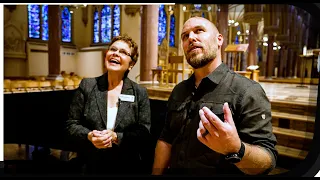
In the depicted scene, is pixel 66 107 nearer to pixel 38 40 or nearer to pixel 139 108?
pixel 139 108

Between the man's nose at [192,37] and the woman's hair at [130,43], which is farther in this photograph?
the woman's hair at [130,43]

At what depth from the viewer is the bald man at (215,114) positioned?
0.84 metres

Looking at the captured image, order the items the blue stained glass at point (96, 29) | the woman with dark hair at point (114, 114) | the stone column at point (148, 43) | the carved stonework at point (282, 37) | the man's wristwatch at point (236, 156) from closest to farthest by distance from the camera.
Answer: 1. the man's wristwatch at point (236, 156)
2. the woman with dark hair at point (114, 114)
3. the stone column at point (148, 43)
4. the blue stained glass at point (96, 29)
5. the carved stonework at point (282, 37)

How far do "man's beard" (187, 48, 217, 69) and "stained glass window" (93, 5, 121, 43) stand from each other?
350 inches

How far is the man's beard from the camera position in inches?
36.2

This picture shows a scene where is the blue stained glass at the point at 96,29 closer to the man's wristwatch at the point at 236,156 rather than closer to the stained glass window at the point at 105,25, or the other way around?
the stained glass window at the point at 105,25

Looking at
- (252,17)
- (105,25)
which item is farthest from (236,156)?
(105,25)

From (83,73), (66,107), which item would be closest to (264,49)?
(83,73)

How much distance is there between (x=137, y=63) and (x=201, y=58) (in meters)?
6.65

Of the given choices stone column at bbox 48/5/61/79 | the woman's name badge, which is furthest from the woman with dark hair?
stone column at bbox 48/5/61/79

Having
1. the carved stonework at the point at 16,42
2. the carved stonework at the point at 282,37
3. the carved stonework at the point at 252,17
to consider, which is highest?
the carved stonework at the point at 252,17

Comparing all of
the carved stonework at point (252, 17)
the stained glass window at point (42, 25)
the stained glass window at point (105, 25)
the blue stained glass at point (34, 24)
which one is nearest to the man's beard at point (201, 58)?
the carved stonework at point (252, 17)

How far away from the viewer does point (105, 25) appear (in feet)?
35.3

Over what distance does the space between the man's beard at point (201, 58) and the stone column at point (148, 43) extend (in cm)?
482
